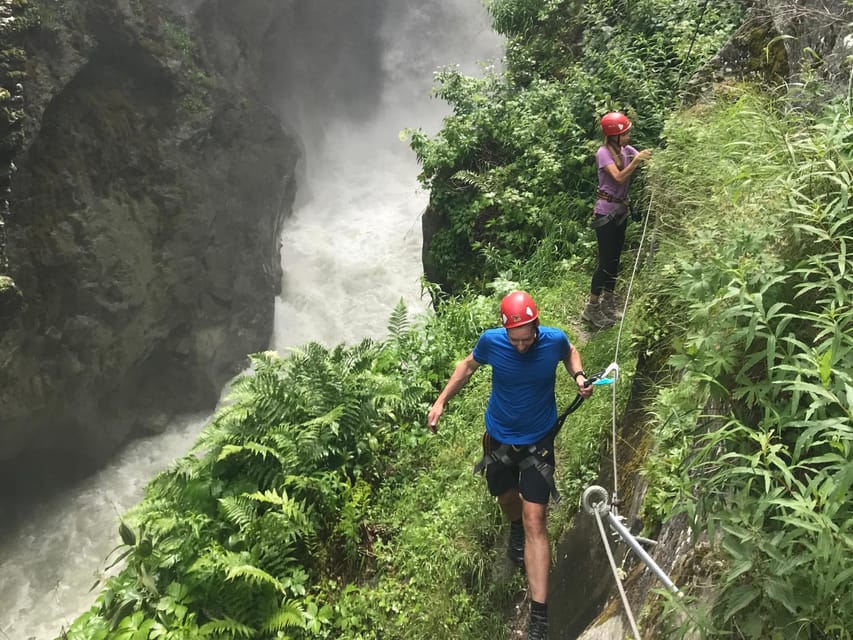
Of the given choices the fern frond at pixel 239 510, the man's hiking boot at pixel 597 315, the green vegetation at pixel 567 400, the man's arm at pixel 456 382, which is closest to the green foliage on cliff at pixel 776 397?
the green vegetation at pixel 567 400

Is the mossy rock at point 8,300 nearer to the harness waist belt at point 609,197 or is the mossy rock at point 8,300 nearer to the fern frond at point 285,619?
the fern frond at point 285,619

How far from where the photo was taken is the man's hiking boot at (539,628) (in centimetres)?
315

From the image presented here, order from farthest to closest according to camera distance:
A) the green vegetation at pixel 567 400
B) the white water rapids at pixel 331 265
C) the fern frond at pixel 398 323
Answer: the white water rapids at pixel 331 265 → the fern frond at pixel 398 323 → the green vegetation at pixel 567 400

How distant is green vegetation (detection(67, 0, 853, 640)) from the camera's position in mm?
1736

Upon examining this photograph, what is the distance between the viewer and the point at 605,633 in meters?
2.60

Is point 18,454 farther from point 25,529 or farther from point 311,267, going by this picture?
point 311,267

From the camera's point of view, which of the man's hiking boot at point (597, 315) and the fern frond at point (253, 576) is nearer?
the fern frond at point (253, 576)

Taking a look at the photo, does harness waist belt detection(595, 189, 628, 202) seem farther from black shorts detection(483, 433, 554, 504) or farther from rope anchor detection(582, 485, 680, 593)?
rope anchor detection(582, 485, 680, 593)

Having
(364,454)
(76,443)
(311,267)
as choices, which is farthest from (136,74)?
(364,454)

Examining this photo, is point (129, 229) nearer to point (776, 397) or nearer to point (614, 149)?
point (614, 149)

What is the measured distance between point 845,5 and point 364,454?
15.9 ft

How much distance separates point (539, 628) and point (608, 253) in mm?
3200

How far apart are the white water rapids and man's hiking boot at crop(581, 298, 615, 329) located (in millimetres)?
8678

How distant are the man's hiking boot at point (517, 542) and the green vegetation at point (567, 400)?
0.15 m
